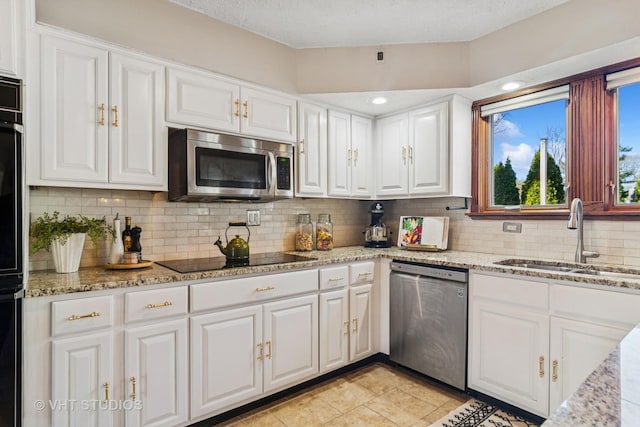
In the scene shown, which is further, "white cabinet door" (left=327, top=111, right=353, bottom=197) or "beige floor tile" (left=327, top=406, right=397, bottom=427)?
"white cabinet door" (left=327, top=111, right=353, bottom=197)

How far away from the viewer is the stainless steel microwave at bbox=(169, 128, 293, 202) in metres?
2.27

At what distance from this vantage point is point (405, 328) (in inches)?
109

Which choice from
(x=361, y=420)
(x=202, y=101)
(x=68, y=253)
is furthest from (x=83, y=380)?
(x=202, y=101)

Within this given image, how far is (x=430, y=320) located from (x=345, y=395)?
2.57ft

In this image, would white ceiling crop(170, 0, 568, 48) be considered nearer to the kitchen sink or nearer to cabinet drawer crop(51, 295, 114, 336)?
the kitchen sink

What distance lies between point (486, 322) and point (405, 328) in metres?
0.63

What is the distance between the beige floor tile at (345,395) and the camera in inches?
93.0

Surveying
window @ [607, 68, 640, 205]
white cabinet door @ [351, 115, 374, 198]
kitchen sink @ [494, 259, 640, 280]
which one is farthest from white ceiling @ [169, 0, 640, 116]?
kitchen sink @ [494, 259, 640, 280]

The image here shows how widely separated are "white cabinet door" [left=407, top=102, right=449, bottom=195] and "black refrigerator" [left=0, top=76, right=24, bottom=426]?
2.63 m

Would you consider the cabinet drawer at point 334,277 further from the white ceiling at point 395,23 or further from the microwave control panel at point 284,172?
the white ceiling at point 395,23

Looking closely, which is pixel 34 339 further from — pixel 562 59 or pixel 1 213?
pixel 562 59

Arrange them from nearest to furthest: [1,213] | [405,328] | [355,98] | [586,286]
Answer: [1,213] → [586,286] → [405,328] → [355,98]

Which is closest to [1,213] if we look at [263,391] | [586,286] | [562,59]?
[263,391]

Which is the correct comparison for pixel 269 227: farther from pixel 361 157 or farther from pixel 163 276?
pixel 163 276
